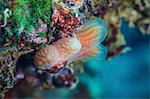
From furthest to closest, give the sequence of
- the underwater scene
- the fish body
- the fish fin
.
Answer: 1. the fish fin
2. the fish body
3. the underwater scene

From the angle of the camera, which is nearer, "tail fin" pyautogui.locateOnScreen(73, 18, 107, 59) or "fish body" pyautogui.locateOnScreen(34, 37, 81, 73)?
"fish body" pyautogui.locateOnScreen(34, 37, 81, 73)

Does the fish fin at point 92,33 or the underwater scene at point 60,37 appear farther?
the fish fin at point 92,33

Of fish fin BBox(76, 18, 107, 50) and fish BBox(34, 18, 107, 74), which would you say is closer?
fish BBox(34, 18, 107, 74)

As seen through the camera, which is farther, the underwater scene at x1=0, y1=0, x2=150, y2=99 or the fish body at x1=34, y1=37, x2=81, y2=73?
the fish body at x1=34, y1=37, x2=81, y2=73

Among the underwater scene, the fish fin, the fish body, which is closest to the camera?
the underwater scene

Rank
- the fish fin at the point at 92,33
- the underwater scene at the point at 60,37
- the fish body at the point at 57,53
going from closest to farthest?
1. the underwater scene at the point at 60,37
2. the fish body at the point at 57,53
3. the fish fin at the point at 92,33

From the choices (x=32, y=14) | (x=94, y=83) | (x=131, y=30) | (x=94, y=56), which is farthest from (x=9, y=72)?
(x=94, y=83)
